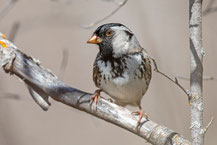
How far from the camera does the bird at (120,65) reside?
329cm

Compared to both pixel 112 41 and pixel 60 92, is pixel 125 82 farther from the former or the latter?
pixel 60 92

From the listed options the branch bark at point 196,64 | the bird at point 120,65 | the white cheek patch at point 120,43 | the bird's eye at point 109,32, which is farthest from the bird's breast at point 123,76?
the branch bark at point 196,64

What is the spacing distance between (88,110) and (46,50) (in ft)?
11.5

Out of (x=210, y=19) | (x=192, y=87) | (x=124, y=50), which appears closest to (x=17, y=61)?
(x=124, y=50)

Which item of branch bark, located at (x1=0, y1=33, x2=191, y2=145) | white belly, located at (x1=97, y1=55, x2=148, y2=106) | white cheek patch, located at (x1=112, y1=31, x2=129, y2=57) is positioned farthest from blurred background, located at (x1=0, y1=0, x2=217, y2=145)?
branch bark, located at (x1=0, y1=33, x2=191, y2=145)

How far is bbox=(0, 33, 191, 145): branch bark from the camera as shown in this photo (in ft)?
9.36

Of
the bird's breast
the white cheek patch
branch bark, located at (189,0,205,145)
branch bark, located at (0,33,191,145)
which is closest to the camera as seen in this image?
branch bark, located at (189,0,205,145)

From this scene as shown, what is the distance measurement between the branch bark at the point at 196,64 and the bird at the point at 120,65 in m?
0.92

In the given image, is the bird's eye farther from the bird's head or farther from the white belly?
the white belly

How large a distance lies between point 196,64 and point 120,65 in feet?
3.45

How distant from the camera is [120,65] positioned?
3.29 m

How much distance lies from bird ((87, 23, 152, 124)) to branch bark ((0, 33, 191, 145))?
0.72ft

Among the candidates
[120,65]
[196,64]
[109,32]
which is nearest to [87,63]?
[109,32]

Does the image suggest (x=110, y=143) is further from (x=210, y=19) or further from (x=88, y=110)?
(x=88, y=110)
